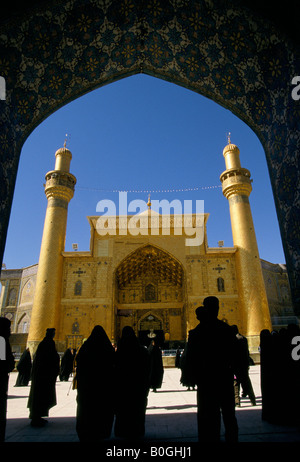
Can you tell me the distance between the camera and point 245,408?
4.26m

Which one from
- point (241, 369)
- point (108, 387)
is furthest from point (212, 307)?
point (108, 387)

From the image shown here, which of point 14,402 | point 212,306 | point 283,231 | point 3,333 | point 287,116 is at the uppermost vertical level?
point 287,116

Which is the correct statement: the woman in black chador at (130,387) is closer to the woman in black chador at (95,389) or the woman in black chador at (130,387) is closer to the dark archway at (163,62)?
the woman in black chador at (95,389)

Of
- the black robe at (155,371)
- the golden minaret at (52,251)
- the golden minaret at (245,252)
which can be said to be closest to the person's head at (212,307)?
the black robe at (155,371)

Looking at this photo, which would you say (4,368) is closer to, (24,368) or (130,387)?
(130,387)

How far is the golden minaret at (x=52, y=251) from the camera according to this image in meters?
15.1

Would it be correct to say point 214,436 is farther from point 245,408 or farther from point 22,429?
point 245,408

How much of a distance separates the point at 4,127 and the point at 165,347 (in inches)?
644

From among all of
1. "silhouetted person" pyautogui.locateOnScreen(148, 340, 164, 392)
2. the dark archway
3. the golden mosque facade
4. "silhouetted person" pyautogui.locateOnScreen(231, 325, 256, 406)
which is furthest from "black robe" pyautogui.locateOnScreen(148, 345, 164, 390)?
the golden mosque facade

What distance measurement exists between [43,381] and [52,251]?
522 inches

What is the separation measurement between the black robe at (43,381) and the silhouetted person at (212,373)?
2250 mm

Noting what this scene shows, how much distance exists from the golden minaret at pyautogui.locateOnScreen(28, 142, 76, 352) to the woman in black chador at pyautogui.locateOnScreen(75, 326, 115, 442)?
13.0 m

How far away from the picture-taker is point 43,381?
147 inches

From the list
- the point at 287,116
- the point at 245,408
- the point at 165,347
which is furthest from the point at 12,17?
the point at 165,347
